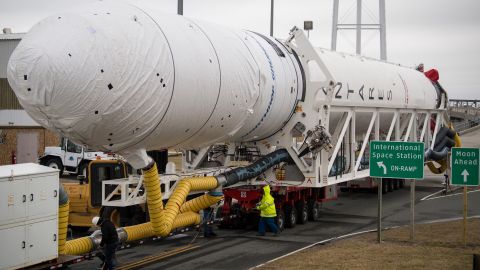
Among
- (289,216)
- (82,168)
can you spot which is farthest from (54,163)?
(289,216)

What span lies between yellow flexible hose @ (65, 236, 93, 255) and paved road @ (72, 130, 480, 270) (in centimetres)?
188

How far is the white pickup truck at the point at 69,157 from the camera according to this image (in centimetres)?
3116

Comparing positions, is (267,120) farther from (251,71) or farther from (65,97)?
(65,97)

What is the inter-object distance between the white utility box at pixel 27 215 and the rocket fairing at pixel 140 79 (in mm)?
1019

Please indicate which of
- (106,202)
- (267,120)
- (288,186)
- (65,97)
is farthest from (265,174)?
(65,97)

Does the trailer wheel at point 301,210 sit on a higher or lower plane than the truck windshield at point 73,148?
lower

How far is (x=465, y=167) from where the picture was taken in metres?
16.4

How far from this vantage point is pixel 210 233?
18.0 meters

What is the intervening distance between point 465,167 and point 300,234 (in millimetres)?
4669

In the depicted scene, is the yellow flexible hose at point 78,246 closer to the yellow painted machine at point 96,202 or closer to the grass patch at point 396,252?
the yellow painted machine at point 96,202

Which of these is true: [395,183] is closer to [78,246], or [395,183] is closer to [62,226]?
[78,246]

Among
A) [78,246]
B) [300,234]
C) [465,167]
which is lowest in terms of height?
[300,234]

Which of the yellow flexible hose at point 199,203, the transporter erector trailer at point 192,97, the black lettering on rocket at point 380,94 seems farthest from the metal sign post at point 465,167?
the black lettering on rocket at point 380,94

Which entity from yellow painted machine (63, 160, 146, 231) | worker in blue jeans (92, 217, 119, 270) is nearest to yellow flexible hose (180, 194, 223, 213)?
yellow painted machine (63, 160, 146, 231)
